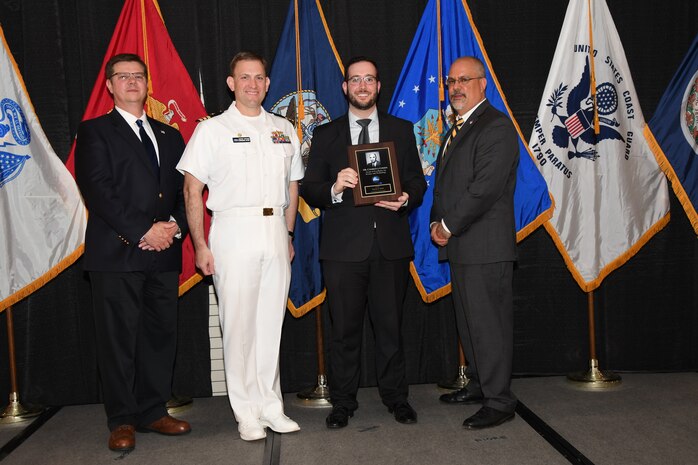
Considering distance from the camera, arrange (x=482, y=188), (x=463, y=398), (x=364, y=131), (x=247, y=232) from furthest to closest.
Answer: (x=463, y=398) → (x=364, y=131) → (x=482, y=188) → (x=247, y=232)

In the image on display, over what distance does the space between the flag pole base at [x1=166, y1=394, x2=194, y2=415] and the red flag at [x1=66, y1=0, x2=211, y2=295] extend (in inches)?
27.2

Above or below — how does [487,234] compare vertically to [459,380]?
above

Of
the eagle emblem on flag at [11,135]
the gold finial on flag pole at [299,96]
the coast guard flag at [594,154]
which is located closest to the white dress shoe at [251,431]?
the gold finial on flag pole at [299,96]

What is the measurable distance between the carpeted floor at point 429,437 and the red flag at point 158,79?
3.35 ft

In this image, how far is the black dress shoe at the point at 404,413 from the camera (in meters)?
3.68

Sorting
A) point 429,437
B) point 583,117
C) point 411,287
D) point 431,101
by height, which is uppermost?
point 431,101

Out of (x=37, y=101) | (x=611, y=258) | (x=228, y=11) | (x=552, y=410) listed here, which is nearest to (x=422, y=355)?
(x=552, y=410)

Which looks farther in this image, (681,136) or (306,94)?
(681,136)

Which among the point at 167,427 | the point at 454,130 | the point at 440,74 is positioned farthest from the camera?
the point at 440,74

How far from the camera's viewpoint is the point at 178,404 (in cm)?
421

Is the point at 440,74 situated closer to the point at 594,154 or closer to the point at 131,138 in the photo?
the point at 594,154

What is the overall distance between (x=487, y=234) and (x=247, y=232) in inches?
50.0

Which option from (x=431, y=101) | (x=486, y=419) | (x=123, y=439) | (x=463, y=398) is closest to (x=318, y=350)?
(x=463, y=398)

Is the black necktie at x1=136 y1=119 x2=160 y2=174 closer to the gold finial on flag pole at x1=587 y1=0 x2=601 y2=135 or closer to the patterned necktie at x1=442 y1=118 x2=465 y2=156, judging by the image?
the patterned necktie at x1=442 y1=118 x2=465 y2=156
